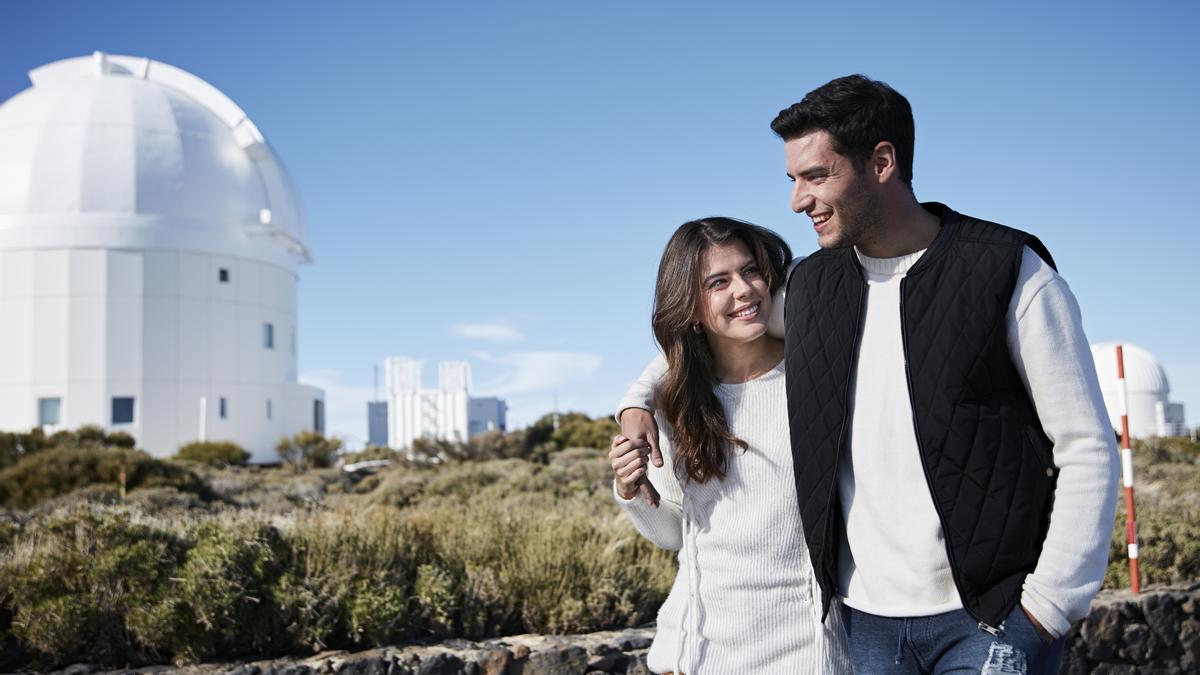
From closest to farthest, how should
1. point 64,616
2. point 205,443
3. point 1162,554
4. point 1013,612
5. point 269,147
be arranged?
point 1013,612 → point 64,616 → point 1162,554 → point 205,443 → point 269,147

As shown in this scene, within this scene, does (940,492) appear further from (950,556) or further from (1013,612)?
(1013,612)

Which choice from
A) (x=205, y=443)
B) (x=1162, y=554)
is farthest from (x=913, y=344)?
(x=205, y=443)

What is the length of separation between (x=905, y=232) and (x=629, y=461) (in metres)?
0.70

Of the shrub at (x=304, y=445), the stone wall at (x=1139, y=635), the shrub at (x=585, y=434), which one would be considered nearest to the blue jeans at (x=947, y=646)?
the stone wall at (x=1139, y=635)

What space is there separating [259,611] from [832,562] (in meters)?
3.46

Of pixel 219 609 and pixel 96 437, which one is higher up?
pixel 96 437

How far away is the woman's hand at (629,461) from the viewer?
1.95m

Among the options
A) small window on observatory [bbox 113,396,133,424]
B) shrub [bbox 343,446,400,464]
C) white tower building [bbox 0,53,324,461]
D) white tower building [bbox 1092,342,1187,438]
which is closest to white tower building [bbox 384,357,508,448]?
white tower building [bbox 0,53,324,461]

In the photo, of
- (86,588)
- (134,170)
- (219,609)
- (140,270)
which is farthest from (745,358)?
(134,170)

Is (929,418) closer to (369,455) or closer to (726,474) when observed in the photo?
(726,474)

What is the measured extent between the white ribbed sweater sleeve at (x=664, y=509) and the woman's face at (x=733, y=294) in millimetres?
253

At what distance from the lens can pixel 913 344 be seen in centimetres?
177

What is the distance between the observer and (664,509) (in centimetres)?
213

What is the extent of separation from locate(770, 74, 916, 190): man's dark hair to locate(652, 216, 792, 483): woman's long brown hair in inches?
12.9
